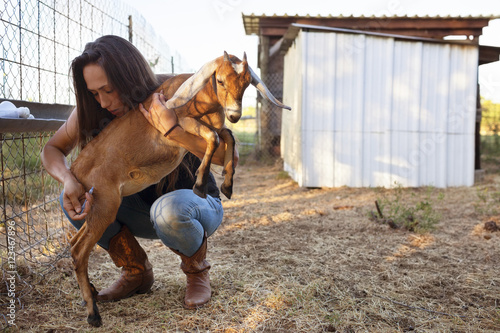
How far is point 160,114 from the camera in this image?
1.82 metres

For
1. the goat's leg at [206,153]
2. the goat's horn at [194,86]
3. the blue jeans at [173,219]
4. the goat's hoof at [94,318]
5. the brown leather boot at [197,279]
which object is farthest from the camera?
the brown leather boot at [197,279]

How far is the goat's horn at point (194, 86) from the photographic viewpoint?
157cm

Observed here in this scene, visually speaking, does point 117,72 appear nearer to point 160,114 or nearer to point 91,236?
point 160,114

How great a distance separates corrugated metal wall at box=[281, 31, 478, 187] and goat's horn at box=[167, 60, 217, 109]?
5.59 m

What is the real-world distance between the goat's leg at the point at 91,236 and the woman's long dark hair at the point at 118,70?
482 mm

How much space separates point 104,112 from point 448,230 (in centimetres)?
376

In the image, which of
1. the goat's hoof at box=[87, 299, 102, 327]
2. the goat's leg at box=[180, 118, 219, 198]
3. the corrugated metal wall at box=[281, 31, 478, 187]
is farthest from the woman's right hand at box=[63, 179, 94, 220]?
the corrugated metal wall at box=[281, 31, 478, 187]

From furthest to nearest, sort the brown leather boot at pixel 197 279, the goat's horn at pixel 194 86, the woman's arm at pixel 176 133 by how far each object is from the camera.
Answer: the brown leather boot at pixel 197 279, the woman's arm at pixel 176 133, the goat's horn at pixel 194 86

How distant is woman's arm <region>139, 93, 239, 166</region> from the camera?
1.78 meters

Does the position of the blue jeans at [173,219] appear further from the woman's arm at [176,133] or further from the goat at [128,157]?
the woman's arm at [176,133]

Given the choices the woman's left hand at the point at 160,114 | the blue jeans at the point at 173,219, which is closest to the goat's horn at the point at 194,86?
the woman's left hand at the point at 160,114

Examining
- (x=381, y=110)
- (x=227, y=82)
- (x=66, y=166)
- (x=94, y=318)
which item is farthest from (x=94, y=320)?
(x=381, y=110)

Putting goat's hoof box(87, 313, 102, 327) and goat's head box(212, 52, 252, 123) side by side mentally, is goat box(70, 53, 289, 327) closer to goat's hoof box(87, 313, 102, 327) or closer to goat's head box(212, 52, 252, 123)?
goat's hoof box(87, 313, 102, 327)

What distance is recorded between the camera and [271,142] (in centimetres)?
1095
